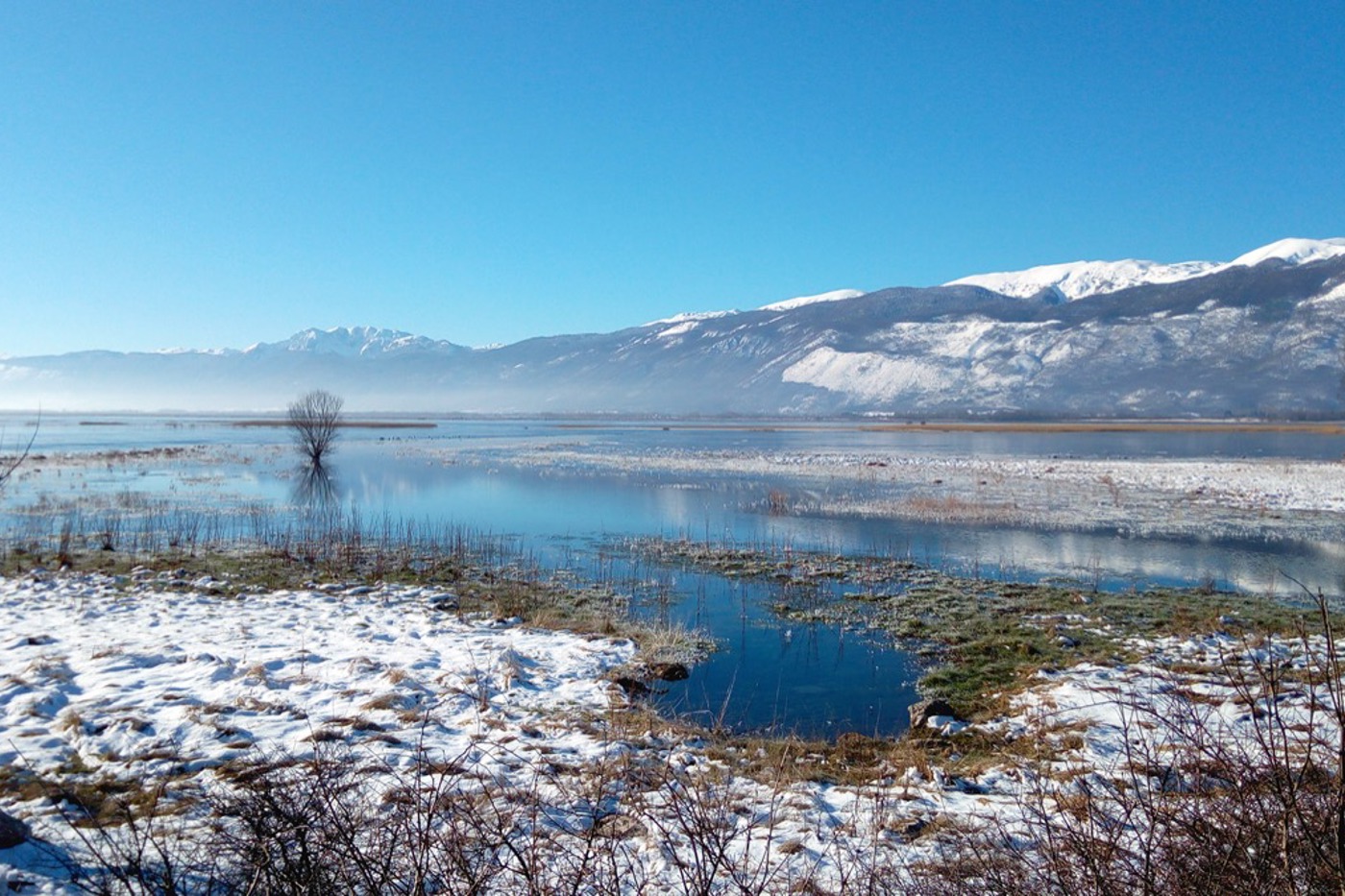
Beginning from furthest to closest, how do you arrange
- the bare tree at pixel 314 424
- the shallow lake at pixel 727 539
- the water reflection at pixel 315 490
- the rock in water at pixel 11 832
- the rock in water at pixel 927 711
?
the bare tree at pixel 314 424 → the water reflection at pixel 315 490 → the shallow lake at pixel 727 539 → the rock in water at pixel 927 711 → the rock in water at pixel 11 832

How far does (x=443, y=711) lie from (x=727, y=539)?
13.5 metres

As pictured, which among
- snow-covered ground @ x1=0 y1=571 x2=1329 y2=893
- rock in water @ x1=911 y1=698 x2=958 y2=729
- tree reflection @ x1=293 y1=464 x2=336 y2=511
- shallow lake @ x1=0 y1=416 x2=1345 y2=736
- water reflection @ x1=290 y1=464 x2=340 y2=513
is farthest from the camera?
tree reflection @ x1=293 y1=464 x2=336 y2=511

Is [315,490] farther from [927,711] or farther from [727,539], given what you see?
[927,711]

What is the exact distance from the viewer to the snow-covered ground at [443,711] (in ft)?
16.8

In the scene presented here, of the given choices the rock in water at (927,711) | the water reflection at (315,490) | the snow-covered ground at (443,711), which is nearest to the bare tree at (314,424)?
the water reflection at (315,490)

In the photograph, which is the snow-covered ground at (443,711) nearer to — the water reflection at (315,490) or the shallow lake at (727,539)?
the shallow lake at (727,539)

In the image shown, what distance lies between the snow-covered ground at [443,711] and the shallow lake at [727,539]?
1916 millimetres

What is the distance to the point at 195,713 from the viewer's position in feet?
23.2

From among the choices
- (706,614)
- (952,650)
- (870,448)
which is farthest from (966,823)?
(870,448)

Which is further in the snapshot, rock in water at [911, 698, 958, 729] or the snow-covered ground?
rock in water at [911, 698, 958, 729]

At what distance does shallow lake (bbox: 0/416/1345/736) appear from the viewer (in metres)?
10.1

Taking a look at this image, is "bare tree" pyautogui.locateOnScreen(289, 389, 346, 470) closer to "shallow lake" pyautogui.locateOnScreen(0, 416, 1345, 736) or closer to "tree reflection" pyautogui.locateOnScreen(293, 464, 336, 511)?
"shallow lake" pyautogui.locateOnScreen(0, 416, 1345, 736)

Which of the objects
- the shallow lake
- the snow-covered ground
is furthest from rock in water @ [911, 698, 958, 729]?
the snow-covered ground

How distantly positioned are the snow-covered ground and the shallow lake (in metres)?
1.92
